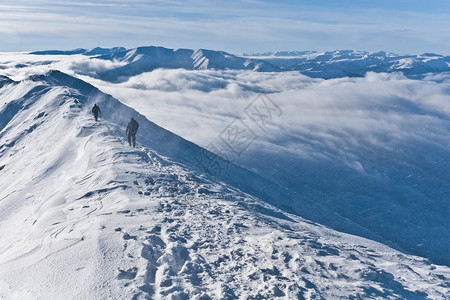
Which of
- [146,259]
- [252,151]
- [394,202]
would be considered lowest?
[394,202]

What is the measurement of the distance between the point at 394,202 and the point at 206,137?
164 ft

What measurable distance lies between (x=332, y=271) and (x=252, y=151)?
75211 millimetres

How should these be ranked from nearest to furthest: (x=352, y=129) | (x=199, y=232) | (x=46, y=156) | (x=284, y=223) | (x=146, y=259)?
(x=146, y=259) < (x=199, y=232) < (x=284, y=223) < (x=46, y=156) < (x=352, y=129)

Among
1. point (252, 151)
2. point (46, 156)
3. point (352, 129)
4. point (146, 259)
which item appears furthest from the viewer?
point (352, 129)

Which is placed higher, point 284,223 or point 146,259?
point 146,259

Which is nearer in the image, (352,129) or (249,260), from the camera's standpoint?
(249,260)

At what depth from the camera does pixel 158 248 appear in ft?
45.1

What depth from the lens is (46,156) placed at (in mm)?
31672

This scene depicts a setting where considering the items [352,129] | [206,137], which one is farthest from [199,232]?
[352,129]

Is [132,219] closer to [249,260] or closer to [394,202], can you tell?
[249,260]

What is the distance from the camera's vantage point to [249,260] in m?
13.4

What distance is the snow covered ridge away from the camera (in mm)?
11562

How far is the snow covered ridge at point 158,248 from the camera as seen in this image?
11.6 metres

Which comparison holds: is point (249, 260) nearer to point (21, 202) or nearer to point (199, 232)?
point (199, 232)
